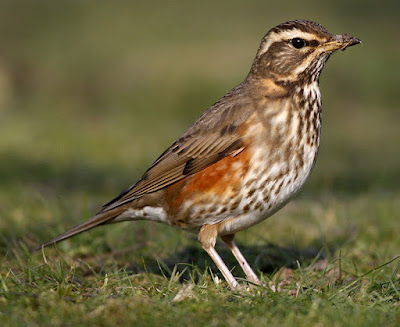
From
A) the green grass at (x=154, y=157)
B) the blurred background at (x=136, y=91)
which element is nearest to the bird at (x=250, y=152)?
the green grass at (x=154, y=157)

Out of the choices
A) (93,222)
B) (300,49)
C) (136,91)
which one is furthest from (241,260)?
(136,91)

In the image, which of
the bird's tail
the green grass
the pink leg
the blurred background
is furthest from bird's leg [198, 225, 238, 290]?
the blurred background

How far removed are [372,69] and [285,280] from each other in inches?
509

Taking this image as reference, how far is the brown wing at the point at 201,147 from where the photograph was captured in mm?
5645

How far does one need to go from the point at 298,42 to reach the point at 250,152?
0.97 m

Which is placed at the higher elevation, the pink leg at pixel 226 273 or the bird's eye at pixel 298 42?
the bird's eye at pixel 298 42

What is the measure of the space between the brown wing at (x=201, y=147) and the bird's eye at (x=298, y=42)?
0.58 metres

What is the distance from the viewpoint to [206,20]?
21062 millimetres

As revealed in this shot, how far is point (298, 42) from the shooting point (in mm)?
5707

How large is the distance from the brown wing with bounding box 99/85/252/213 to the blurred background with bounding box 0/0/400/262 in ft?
4.11

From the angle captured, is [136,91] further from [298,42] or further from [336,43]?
[336,43]

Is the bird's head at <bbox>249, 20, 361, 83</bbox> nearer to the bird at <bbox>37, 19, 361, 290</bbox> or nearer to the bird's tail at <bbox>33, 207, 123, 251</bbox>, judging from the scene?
the bird at <bbox>37, 19, 361, 290</bbox>

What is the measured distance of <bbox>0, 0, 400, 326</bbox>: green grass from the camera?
4.48 m

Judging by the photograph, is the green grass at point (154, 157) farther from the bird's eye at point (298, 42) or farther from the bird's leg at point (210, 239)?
the bird's eye at point (298, 42)
